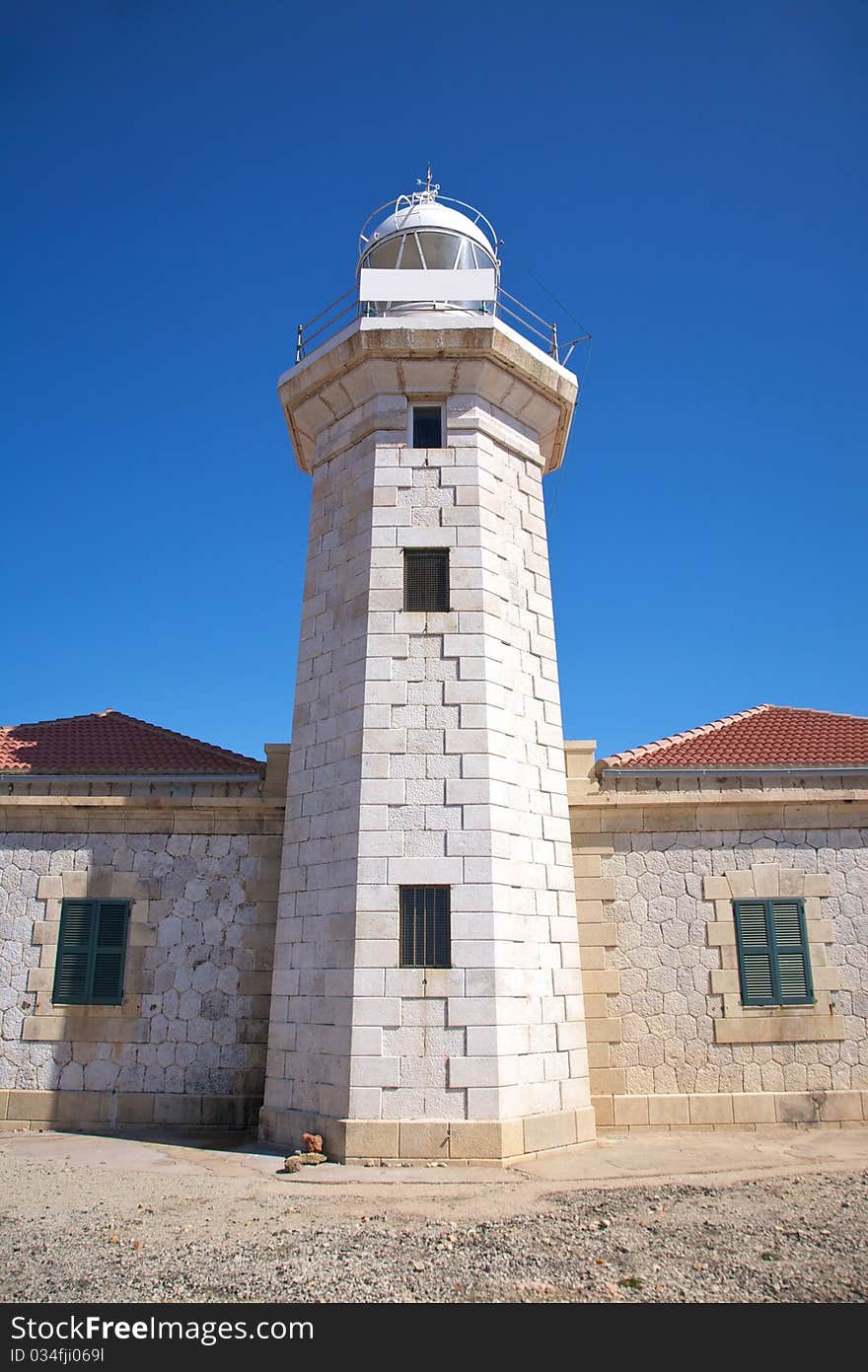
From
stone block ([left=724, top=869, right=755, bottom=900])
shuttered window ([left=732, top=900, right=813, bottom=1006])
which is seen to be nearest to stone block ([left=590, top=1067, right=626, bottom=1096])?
shuttered window ([left=732, top=900, right=813, bottom=1006])

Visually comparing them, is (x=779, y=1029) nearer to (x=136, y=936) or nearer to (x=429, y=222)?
(x=136, y=936)

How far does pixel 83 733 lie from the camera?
12.4m

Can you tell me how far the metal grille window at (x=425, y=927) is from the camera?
858cm

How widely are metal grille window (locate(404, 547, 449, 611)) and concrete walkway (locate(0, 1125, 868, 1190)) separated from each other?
528 cm

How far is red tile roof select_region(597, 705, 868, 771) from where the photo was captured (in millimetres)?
11016

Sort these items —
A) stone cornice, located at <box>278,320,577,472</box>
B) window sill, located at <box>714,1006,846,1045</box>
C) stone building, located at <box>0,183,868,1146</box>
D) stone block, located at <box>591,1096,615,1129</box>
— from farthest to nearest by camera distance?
stone cornice, located at <box>278,320,577,472</box>
window sill, located at <box>714,1006,846,1045</box>
stone block, located at <box>591,1096,615,1129</box>
stone building, located at <box>0,183,868,1146</box>

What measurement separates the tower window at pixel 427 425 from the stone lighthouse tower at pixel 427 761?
2 centimetres

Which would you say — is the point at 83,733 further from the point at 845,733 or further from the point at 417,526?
the point at 845,733

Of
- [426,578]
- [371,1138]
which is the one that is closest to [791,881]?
[426,578]

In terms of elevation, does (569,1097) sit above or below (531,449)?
below

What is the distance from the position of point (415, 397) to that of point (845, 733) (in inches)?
265

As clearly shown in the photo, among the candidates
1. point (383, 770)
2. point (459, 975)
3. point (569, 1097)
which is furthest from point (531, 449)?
point (569, 1097)

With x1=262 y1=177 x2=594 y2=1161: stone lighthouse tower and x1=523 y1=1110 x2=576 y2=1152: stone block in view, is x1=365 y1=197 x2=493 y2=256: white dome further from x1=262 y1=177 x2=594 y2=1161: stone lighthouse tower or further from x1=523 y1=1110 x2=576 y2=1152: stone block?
x1=523 y1=1110 x2=576 y2=1152: stone block

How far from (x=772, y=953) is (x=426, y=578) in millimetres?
5576
